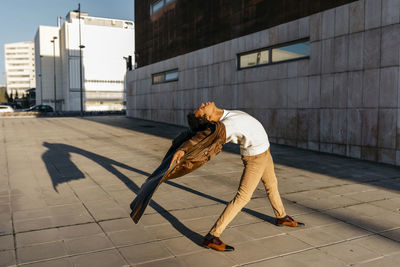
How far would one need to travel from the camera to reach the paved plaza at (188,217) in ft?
12.5

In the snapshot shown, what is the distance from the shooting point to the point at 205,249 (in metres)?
4.02

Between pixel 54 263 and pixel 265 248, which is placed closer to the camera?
pixel 54 263

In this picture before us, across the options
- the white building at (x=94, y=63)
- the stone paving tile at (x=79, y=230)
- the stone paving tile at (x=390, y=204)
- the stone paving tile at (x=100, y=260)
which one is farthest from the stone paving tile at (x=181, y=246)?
the white building at (x=94, y=63)

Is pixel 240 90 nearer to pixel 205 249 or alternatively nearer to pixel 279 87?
pixel 279 87

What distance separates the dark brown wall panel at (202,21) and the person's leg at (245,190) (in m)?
9.06

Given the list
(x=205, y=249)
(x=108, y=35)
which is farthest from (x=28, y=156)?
(x=108, y=35)

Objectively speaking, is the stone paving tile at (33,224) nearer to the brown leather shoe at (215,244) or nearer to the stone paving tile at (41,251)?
the stone paving tile at (41,251)

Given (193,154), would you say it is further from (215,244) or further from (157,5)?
(157,5)

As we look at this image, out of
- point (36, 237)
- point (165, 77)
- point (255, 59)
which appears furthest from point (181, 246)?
point (165, 77)

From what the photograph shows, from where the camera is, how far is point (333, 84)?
1134 centimetres

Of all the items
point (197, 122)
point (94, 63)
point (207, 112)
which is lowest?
point (197, 122)

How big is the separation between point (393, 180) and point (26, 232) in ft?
24.2

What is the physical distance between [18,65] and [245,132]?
19500 centimetres

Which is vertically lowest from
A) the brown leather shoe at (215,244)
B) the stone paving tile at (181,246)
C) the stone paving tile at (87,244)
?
the stone paving tile at (181,246)
